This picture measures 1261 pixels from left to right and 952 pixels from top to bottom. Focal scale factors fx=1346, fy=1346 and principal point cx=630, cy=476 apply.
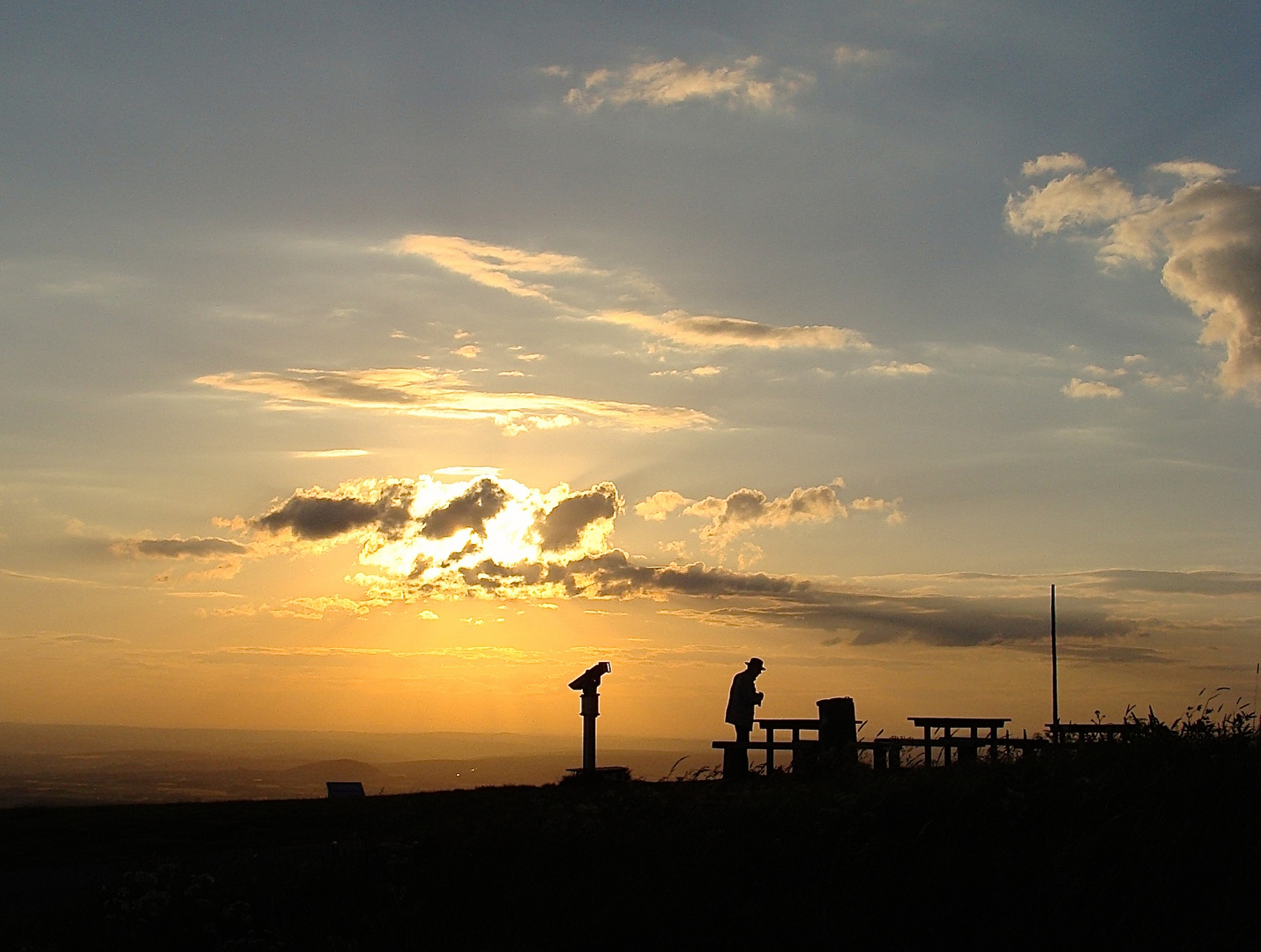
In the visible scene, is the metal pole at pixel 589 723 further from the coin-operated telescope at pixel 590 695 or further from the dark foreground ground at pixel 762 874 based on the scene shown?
the dark foreground ground at pixel 762 874

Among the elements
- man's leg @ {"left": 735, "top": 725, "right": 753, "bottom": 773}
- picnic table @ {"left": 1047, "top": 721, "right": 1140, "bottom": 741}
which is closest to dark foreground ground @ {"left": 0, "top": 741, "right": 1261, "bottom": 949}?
picnic table @ {"left": 1047, "top": 721, "right": 1140, "bottom": 741}

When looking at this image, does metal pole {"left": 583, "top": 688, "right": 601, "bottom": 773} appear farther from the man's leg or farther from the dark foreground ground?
the dark foreground ground

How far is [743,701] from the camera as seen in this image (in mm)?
22344

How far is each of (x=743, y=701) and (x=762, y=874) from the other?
1082cm

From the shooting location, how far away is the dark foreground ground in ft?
35.1

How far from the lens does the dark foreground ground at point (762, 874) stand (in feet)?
35.1

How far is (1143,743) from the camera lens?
1471 cm

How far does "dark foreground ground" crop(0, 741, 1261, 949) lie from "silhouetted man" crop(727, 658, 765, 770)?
7.46 m

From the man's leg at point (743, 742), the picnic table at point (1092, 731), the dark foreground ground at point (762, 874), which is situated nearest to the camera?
the dark foreground ground at point (762, 874)

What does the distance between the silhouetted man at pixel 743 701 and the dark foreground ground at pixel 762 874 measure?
24.5ft

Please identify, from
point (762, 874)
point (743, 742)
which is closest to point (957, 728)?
point (743, 742)

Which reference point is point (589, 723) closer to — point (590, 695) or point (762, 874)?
point (590, 695)

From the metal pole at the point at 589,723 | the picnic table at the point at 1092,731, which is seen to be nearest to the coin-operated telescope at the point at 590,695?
the metal pole at the point at 589,723

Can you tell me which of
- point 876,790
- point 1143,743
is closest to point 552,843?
point 876,790
